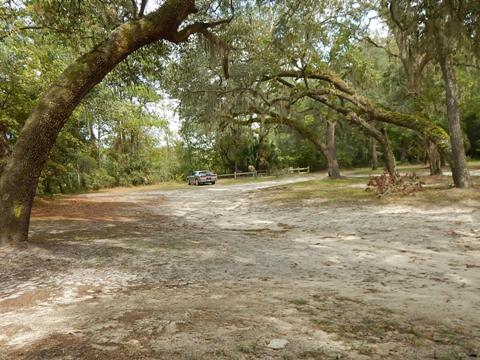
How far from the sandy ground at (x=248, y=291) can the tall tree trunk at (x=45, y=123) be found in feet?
2.04

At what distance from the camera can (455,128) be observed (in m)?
12.4

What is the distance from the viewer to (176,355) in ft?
7.76

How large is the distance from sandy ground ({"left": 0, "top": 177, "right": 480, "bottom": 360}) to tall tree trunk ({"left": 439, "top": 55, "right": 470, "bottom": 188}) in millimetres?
3553

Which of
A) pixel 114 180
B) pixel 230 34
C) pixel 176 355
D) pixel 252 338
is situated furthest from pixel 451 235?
pixel 114 180

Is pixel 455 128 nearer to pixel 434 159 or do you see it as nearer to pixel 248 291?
pixel 434 159

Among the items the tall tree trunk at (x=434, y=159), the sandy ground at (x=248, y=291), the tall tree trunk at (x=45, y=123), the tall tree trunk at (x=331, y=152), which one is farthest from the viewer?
the tall tree trunk at (x=331, y=152)

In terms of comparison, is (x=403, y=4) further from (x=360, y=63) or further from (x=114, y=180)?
(x=114, y=180)

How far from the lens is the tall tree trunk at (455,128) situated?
12.4m

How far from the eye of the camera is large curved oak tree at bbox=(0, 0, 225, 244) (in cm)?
605

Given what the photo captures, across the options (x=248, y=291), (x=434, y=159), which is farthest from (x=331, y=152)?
(x=248, y=291)

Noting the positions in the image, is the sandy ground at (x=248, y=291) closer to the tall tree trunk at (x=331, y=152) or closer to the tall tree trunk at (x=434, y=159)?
the tall tree trunk at (x=434, y=159)

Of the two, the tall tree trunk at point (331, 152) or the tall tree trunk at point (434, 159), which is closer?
the tall tree trunk at point (434, 159)

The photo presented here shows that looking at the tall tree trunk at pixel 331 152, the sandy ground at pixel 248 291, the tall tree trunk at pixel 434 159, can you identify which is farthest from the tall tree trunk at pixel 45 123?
the tall tree trunk at pixel 434 159

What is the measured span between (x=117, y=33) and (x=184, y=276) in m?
4.49
